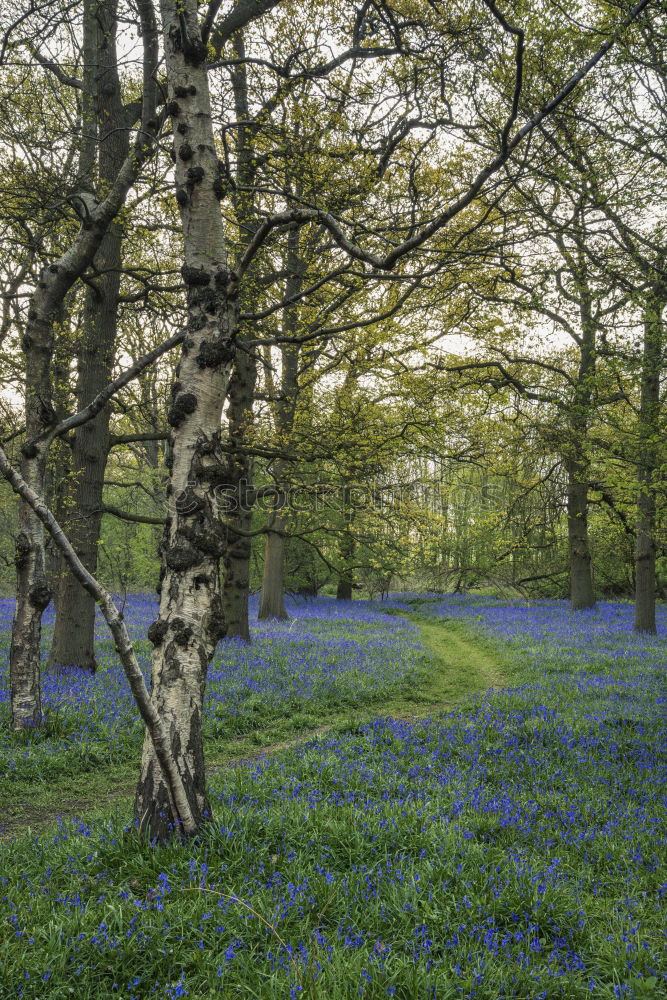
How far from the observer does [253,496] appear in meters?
12.0

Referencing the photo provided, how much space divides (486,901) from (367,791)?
2212mm

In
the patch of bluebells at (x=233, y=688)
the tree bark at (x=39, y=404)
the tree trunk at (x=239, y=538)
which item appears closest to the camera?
the patch of bluebells at (x=233, y=688)

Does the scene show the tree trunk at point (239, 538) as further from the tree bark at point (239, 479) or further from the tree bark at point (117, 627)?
the tree bark at point (117, 627)

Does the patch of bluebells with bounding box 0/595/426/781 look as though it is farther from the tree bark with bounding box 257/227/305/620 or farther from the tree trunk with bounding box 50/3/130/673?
the tree bark with bounding box 257/227/305/620

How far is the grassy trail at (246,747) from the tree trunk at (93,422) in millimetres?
3717

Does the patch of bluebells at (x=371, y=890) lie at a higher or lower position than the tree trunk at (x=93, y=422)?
lower

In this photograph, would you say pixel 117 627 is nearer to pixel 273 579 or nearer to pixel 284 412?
pixel 284 412

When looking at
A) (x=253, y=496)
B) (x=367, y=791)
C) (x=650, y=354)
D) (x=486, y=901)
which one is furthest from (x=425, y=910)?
(x=253, y=496)

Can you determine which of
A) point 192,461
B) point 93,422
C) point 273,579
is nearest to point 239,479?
point 93,422

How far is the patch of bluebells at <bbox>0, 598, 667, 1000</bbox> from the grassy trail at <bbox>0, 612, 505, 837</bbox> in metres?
1.21

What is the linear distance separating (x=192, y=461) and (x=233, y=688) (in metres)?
6.83

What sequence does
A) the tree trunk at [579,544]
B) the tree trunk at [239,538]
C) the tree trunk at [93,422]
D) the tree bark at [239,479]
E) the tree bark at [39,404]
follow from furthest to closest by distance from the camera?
the tree trunk at [579,544]
the tree trunk at [239,538]
the tree bark at [239,479]
the tree trunk at [93,422]
the tree bark at [39,404]

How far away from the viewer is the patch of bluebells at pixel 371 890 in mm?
3119

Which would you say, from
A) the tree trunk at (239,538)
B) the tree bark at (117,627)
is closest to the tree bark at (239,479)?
the tree trunk at (239,538)
